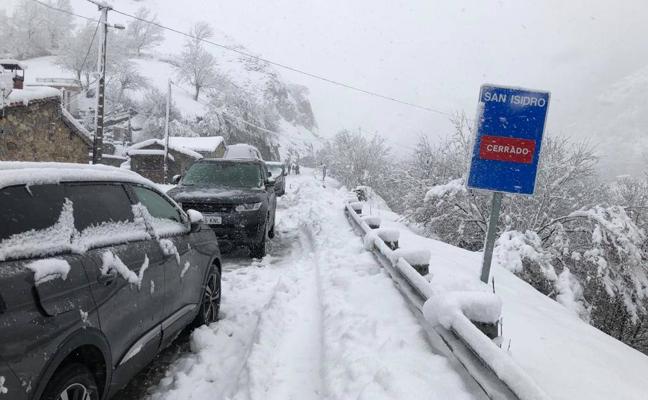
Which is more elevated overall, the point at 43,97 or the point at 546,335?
the point at 43,97

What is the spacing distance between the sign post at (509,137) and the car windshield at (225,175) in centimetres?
469

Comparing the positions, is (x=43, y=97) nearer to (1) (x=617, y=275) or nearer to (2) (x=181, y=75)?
(1) (x=617, y=275)

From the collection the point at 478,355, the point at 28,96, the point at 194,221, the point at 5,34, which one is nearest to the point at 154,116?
the point at 28,96

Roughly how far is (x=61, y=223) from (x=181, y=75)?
261 ft

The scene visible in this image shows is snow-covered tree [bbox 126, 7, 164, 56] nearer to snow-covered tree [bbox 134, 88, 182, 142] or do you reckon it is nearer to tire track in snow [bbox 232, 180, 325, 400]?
snow-covered tree [bbox 134, 88, 182, 142]

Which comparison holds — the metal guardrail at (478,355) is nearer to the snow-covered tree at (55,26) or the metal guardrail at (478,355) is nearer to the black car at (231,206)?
the black car at (231,206)

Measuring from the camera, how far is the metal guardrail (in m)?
2.20

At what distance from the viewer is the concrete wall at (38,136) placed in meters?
19.4

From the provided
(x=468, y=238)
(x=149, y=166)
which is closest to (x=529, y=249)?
(x=468, y=238)

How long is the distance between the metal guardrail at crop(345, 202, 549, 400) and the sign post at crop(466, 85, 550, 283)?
6.23 feet

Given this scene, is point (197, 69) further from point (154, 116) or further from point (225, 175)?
point (225, 175)

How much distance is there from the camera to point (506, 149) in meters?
5.37

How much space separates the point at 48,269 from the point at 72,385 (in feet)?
2.08

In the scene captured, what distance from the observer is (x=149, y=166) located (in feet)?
119
